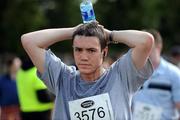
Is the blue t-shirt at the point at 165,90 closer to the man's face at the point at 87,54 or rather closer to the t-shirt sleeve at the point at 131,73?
the t-shirt sleeve at the point at 131,73

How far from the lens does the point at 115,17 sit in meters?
28.4

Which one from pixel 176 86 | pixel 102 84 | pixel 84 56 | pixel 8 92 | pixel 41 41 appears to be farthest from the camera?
pixel 8 92

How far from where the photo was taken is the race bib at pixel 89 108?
519cm

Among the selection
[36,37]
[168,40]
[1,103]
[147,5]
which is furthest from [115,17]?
[36,37]

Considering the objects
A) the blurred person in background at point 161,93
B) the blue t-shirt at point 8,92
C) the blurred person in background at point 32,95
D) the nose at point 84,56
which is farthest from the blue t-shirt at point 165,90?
the blue t-shirt at point 8,92

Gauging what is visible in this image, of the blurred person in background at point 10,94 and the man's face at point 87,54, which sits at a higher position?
the man's face at point 87,54

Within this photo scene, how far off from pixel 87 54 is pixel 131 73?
352 millimetres

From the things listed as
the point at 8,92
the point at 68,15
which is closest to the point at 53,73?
the point at 8,92

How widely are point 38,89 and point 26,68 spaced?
416mm

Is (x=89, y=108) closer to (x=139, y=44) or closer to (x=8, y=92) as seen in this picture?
(x=139, y=44)

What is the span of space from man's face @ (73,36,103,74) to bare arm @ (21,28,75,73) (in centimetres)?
23

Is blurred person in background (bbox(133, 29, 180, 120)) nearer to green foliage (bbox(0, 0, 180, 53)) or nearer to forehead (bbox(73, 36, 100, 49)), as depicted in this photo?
forehead (bbox(73, 36, 100, 49))

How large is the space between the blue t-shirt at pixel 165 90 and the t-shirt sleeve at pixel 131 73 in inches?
117

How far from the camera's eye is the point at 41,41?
5.43 metres
